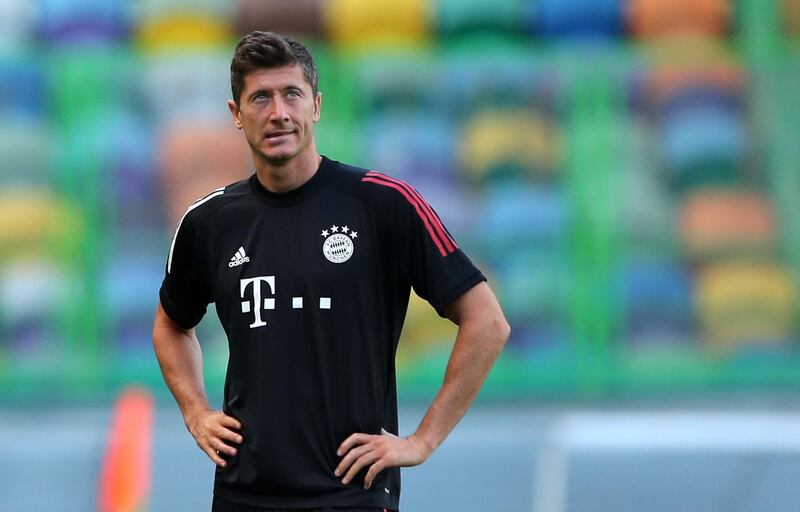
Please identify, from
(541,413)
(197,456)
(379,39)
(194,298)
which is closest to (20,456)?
(197,456)

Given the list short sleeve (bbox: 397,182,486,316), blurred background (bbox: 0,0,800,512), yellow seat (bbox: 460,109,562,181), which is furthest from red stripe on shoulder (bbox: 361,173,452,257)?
yellow seat (bbox: 460,109,562,181)

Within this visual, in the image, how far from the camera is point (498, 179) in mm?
10602

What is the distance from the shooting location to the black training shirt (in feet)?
12.3

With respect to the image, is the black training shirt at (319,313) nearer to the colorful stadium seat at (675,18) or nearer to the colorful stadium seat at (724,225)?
the colorful stadium seat at (724,225)

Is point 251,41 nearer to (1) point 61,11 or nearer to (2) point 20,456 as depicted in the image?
(2) point 20,456

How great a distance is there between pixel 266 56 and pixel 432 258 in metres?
0.66

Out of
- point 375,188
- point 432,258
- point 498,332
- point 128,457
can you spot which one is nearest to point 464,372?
point 498,332

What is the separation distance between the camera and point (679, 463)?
8469 mm

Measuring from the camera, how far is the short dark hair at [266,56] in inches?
148

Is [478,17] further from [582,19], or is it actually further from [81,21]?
[81,21]

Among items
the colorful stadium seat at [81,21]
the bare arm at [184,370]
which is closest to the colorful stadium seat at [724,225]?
the colorful stadium seat at [81,21]

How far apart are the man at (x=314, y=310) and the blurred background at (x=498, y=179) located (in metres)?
6.13

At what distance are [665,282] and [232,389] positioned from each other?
691cm

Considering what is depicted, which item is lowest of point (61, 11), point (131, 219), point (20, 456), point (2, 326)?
point (20, 456)
